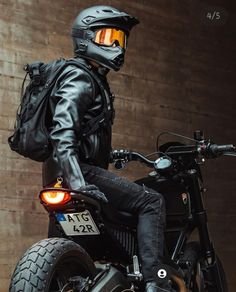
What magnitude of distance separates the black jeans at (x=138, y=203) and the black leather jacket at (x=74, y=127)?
12 centimetres

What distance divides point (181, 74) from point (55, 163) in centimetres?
378

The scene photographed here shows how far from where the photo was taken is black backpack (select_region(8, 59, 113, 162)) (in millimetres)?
3166

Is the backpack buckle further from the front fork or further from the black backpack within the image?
the front fork

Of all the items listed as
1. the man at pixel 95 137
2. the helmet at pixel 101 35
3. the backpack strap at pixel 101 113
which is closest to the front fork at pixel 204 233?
the man at pixel 95 137

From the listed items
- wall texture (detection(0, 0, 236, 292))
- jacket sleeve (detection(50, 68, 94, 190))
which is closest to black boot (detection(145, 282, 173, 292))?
jacket sleeve (detection(50, 68, 94, 190))

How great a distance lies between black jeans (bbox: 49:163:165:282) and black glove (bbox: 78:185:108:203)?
183mm

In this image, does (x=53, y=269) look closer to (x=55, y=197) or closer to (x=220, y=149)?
(x=55, y=197)

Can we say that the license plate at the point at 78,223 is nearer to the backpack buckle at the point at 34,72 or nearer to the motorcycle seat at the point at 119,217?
the motorcycle seat at the point at 119,217

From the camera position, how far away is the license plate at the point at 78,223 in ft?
9.80

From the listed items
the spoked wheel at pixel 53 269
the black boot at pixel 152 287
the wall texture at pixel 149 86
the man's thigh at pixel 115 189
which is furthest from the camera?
the wall texture at pixel 149 86

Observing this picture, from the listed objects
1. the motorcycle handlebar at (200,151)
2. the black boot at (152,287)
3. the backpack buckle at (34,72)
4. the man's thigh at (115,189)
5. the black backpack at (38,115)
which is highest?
the backpack buckle at (34,72)

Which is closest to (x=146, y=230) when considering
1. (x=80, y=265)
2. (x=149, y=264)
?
(x=149, y=264)

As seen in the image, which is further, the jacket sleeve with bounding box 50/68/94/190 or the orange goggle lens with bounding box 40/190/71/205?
the jacket sleeve with bounding box 50/68/94/190

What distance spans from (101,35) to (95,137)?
1.75 feet
